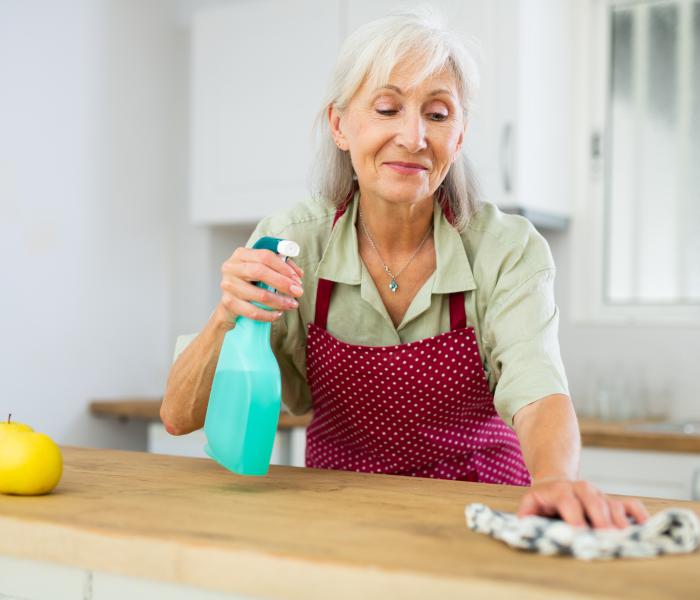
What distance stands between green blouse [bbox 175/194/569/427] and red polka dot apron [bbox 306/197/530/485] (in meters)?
0.02

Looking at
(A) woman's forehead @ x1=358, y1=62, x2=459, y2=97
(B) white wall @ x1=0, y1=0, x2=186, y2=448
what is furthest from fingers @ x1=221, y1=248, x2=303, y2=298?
(B) white wall @ x1=0, y1=0, x2=186, y2=448

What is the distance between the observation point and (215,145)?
321cm

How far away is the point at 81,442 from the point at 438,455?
71.7 inches

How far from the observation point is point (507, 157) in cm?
268

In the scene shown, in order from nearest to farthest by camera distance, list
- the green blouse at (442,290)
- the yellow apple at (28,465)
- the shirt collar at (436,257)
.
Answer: the yellow apple at (28,465), the green blouse at (442,290), the shirt collar at (436,257)

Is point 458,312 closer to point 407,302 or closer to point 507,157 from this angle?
point 407,302

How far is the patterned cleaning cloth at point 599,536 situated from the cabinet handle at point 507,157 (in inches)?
73.2

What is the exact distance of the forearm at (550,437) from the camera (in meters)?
1.12

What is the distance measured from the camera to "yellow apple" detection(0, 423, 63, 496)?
3.60 feet

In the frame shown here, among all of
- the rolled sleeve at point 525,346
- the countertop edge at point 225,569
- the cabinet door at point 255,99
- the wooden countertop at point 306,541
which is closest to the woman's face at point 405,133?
the rolled sleeve at point 525,346

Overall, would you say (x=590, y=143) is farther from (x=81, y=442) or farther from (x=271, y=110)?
(x=81, y=442)

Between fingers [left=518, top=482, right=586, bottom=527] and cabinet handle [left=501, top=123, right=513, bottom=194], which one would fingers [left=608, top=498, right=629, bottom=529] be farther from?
cabinet handle [left=501, top=123, right=513, bottom=194]

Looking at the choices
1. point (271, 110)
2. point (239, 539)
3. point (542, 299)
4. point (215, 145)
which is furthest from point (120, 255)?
point (239, 539)

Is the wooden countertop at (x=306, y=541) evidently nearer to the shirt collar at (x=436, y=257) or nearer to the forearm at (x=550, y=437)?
the forearm at (x=550, y=437)
